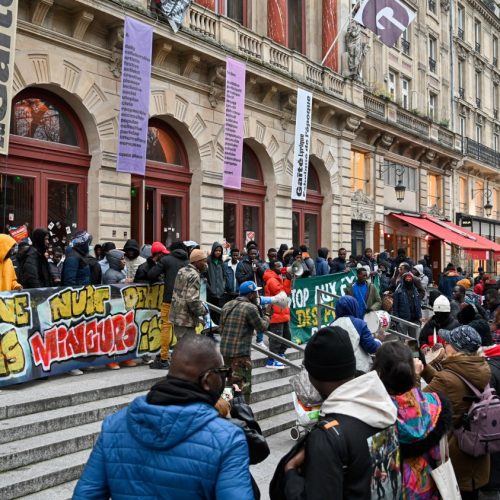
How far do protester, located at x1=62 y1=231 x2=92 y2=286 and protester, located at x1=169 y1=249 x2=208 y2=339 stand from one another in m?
1.37

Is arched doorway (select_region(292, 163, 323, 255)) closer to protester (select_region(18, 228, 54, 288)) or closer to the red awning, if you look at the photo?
the red awning

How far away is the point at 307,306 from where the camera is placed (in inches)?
490

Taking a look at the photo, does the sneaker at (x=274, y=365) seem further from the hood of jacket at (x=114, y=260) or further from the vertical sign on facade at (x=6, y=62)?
the vertical sign on facade at (x=6, y=62)

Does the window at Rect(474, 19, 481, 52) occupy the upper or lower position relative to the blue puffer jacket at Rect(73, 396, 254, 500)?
upper

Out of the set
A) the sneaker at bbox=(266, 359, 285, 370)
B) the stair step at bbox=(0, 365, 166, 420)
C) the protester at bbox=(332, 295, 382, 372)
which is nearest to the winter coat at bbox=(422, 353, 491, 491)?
the protester at bbox=(332, 295, 382, 372)

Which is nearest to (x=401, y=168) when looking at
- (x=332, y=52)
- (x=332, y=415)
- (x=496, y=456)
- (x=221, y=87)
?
(x=332, y=52)

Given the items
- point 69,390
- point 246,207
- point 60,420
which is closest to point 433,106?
point 246,207

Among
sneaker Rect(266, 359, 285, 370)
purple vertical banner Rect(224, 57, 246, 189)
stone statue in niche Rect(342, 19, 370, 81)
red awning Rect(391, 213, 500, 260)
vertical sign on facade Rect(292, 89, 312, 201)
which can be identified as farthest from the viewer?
red awning Rect(391, 213, 500, 260)

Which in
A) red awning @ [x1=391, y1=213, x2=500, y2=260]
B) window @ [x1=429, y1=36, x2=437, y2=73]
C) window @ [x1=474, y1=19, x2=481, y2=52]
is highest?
window @ [x1=474, y1=19, x2=481, y2=52]

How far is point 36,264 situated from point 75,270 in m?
0.59

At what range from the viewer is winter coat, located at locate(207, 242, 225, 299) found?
1071 centimetres

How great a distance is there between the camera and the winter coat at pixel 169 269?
8914 millimetres

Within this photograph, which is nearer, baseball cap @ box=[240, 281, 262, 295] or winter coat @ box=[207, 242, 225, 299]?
baseball cap @ box=[240, 281, 262, 295]

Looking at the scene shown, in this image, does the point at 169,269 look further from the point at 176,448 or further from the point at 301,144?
the point at 301,144
